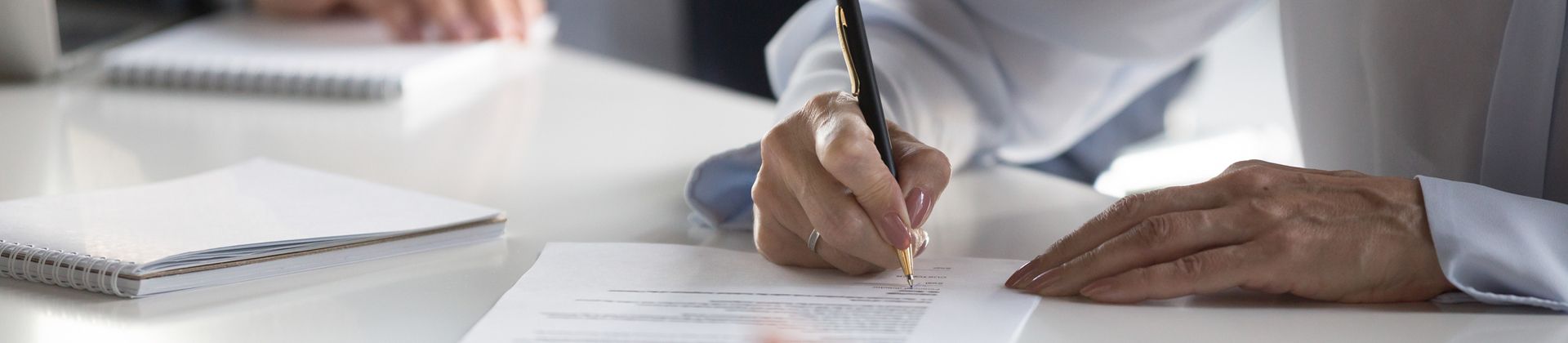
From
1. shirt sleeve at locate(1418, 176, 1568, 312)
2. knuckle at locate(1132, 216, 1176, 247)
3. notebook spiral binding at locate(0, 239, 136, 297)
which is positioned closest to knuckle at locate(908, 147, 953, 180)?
knuckle at locate(1132, 216, 1176, 247)

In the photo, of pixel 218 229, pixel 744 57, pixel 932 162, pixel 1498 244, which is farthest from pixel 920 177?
pixel 744 57

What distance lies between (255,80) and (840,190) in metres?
0.80

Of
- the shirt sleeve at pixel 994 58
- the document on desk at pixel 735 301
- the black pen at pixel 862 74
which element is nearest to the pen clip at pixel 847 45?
the black pen at pixel 862 74

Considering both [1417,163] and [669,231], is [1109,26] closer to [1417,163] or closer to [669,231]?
[1417,163]

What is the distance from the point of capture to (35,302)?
2.16ft

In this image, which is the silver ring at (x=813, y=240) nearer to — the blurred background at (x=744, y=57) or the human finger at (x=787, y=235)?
the human finger at (x=787, y=235)

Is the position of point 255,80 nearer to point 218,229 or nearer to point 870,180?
point 218,229

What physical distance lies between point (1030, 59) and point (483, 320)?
0.57 meters

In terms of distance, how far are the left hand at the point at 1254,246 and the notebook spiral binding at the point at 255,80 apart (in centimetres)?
79

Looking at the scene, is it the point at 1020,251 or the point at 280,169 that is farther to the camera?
the point at 280,169

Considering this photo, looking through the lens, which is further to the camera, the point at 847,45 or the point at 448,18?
the point at 448,18

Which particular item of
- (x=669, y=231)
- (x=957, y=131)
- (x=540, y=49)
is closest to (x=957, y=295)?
(x=669, y=231)

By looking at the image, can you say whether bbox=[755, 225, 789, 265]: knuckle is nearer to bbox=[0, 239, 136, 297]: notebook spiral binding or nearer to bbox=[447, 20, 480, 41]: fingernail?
bbox=[0, 239, 136, 297]: notebook spiral binding

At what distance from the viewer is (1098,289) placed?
647 millimetres
